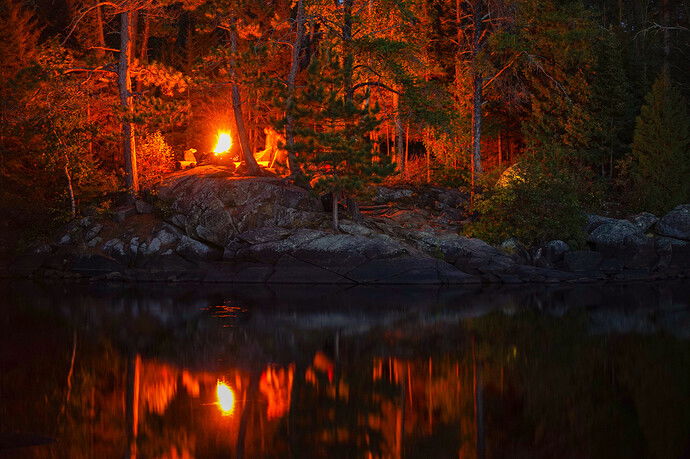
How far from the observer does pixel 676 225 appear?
29.9 metres

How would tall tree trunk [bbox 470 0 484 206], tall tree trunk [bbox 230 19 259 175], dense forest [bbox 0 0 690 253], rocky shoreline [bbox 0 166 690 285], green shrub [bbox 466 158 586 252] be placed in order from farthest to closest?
tall tree trunk [bbox 470 0 484 206] → tall tree trunk [bbox 230 19 259 175] → green shrub [bbox 466 158 586 252] → dense forest [bbox 0 0 690 253] → rocky shoreline [bbox 0 166 690 285]

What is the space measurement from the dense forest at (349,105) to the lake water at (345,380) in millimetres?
9440

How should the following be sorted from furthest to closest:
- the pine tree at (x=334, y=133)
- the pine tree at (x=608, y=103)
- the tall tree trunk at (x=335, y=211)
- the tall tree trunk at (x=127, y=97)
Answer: the pine tree at (x=608, y=103) < the tall tree trunk at (x=127, y=97) < the tall tree trunk at (x=335, y=211) < the pine tree at (x=334, y=133)

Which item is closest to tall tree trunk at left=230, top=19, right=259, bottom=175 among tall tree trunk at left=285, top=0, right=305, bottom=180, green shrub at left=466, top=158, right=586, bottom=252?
tall tree trunk at left=285, top=0, right=305, bottom=180

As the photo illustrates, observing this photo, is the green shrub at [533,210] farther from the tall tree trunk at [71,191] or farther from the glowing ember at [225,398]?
the glowing ember at [225,398]

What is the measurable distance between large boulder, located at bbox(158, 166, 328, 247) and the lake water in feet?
28.2

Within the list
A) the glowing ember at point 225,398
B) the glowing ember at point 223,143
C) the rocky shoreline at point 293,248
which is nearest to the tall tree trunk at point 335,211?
the rocky shoreline at point 293,248

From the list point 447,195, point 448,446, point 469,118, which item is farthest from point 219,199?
point 448,446

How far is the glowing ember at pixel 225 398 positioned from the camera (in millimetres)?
9397

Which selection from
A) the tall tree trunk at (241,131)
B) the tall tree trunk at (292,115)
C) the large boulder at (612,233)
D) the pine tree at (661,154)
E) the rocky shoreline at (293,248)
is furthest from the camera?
the pine tree at (661,154)

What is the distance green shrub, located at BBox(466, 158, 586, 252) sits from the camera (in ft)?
95.2

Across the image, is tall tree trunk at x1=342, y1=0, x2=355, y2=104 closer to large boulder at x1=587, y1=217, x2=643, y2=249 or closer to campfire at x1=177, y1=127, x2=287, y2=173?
campfire at x1=177, y1=127, x2=287, y2=173

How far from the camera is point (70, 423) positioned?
881cm

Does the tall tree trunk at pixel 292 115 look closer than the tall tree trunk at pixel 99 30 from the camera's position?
Yes
